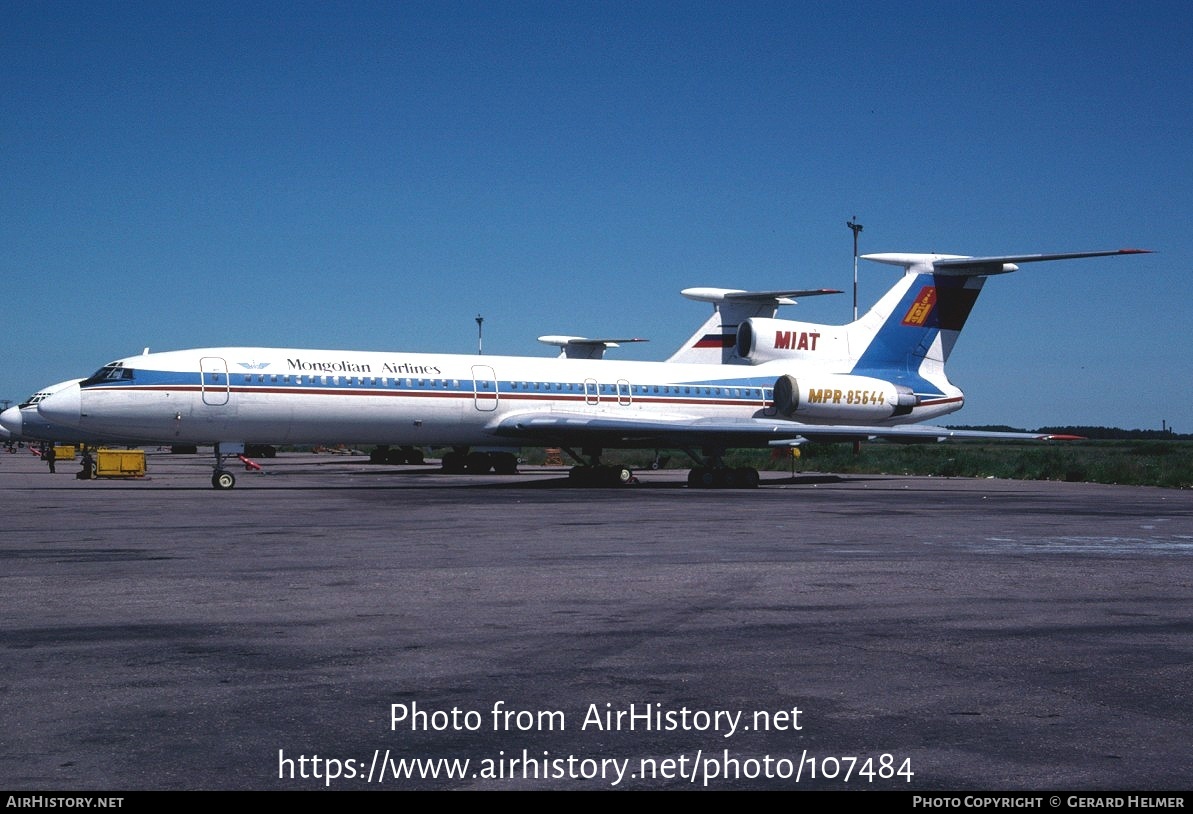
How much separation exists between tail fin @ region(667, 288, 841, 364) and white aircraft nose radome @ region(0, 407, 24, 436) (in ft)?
83.1

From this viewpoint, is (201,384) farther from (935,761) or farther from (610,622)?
(935,761)

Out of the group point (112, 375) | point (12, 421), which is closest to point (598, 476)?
point (112, 375)

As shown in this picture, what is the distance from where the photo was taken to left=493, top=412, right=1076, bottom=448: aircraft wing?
105ft

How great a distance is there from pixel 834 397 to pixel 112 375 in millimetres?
19382

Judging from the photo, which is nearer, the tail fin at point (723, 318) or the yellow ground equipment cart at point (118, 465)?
the yellow ground equipment cart at point (118, 465)

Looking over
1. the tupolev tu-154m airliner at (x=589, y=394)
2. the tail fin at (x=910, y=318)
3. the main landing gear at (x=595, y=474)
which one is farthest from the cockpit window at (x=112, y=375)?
the tail fin at (x=910, y=318)

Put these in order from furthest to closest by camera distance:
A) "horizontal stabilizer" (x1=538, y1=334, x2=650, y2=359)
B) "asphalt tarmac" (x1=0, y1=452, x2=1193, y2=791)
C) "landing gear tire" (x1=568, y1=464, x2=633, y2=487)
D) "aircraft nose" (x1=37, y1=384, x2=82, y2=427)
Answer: "horizontal stabilizer" (x1=538, y1=334, x2=650, y2=359)
"landing gear tire" (x1=568, y1=464, x2=633, y2=487)
"aircraft nose" (x1=37, y1=384, x2=82, y2=427)
"asphalt tarmac" (x1=0, y1=452, x2=1193, y2=791)

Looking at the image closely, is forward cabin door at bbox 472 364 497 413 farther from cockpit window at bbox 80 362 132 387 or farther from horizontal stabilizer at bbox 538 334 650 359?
horizontal stabilizer at bbox 538 334 650 359

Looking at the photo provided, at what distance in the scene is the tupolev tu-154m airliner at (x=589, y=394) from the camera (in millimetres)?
29172

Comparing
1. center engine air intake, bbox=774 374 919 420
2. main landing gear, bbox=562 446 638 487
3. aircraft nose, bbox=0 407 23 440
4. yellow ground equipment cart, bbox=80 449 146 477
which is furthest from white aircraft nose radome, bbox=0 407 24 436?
center engine air intake, bbox=774 374 919 420

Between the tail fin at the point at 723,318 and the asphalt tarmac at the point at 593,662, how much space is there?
32.5 meters

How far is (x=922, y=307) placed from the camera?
37.1 m

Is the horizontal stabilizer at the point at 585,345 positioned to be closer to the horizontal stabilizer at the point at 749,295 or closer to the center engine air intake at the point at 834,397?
the horizontal stabilizer at the point at 749,295

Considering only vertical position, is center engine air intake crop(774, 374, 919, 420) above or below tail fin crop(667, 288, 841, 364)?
below
